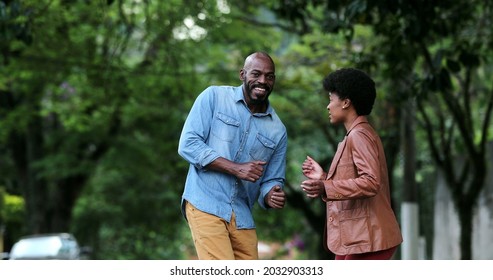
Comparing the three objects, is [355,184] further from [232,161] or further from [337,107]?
[232,161]

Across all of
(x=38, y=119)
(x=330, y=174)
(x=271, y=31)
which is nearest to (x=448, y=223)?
(x=271, y=31)

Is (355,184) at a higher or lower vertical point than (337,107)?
lower

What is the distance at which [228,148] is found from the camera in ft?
19.4

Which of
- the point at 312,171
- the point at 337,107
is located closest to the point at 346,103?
the point at 337,107

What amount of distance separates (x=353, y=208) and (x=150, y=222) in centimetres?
2791

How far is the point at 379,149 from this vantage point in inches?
221

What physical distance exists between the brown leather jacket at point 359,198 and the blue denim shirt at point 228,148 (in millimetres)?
471

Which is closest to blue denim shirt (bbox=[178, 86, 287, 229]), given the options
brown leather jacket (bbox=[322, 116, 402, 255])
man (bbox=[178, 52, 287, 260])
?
man (bbox=[178, 52, 287, 260])

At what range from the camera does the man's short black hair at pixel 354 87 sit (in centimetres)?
567

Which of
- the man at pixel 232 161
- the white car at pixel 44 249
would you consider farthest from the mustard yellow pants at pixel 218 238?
the white car at pixel 44 249

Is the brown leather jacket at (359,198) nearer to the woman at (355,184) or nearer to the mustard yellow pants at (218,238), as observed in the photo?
the woman at (355,184)

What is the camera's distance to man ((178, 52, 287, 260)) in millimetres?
5773

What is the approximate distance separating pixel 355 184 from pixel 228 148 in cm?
84

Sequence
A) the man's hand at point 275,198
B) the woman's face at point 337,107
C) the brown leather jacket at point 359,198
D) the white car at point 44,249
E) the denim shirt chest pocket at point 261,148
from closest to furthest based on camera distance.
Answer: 1. the brown leather jacket at point 359,198
2. the woman's face at point 337,107
3. the man's hand at point 275,198
4. the denim shirt chest pocket at point 261,148
5. the white car at point 44,249
